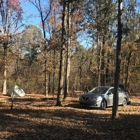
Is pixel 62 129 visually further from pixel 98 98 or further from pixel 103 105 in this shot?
pixel 103 105

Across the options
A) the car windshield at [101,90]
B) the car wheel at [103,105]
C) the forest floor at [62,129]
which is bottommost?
the forest floor at [62,129]

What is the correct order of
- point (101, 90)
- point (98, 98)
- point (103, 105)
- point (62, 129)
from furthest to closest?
A: point (101, 90) < point (103, 105) < point (98, 98) < point (62, 129)

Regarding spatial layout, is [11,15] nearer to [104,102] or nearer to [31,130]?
[104,102]

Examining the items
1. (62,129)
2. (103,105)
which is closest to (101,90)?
(103,105)

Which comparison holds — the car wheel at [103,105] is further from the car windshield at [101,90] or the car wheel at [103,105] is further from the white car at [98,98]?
the car windshield at [101,90]

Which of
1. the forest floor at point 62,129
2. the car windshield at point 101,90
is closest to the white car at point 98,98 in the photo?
the car windshield at point 101,90

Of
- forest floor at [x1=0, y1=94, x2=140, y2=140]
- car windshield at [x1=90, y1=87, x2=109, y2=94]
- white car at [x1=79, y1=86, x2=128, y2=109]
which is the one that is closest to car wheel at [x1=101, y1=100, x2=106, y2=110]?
white car at [x1=79, y1=86, x2=128, y2=109]

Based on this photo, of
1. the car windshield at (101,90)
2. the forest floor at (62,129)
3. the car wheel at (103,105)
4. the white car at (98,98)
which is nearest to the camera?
the forest floor at (62,129)

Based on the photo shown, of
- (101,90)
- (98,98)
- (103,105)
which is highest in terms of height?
(101,90)

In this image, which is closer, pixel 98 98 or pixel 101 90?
pixel 98 98

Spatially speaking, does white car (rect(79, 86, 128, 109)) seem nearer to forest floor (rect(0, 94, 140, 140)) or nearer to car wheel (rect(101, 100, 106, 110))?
car wheel (rect(101, 100, 106, 110))

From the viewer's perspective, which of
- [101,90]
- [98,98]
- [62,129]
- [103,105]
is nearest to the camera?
[62,129]

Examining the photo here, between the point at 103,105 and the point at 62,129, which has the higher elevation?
the point at 103,105

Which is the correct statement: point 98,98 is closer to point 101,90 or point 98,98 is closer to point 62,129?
point 101,90
